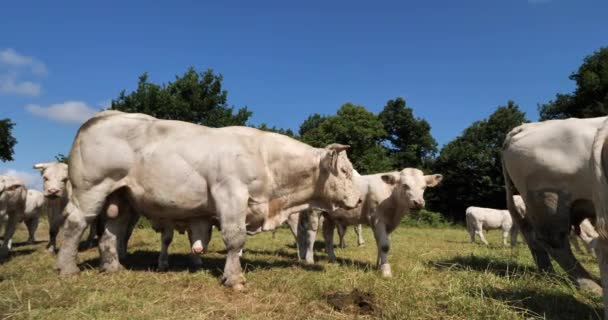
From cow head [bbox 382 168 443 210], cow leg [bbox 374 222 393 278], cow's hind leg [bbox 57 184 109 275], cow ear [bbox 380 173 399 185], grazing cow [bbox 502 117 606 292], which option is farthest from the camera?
cow ear [bbox 380 173 399 185]

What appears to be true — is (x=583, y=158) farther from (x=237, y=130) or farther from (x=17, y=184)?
(x=17, y=184)

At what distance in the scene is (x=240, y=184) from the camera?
6777 mm

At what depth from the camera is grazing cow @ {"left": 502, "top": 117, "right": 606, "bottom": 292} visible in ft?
19.8

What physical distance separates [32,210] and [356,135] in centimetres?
3416

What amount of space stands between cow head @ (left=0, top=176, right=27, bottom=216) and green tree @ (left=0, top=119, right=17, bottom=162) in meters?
31.4

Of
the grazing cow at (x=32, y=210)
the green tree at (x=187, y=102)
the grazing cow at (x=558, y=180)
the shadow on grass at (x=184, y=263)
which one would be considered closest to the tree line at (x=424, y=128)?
the green tree at (x=187, y=102)

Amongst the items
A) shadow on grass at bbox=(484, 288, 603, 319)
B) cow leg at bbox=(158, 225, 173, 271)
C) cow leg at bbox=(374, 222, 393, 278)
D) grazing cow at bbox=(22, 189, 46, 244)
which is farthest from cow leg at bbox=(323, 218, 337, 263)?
grazing cow at bbox=(22, 189, 46, 244)

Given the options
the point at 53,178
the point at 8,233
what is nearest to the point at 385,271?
the point at 53,178

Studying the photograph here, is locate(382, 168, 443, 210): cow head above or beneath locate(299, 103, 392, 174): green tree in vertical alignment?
beneath

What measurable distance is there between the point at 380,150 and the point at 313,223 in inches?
1404

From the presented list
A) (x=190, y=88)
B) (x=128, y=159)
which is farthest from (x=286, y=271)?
(x=190, y=88)

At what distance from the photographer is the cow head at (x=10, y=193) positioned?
400 inches

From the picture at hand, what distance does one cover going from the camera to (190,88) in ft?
117

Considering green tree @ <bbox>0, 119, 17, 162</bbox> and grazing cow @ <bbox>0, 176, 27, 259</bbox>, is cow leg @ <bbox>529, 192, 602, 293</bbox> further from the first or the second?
green tree @ <bbox>0, 119, 17, 162</bbox>
